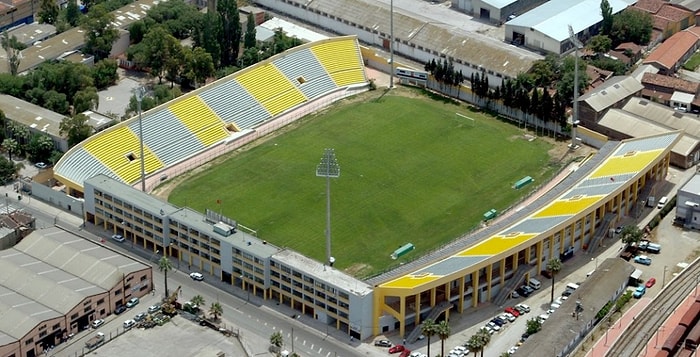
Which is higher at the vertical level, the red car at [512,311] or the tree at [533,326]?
the tree at [533,326]

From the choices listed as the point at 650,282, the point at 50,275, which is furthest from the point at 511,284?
the point at 50,275

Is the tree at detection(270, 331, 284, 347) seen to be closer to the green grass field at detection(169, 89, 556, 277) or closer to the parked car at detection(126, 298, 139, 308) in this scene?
the green grass field at detection(169, 89, 556, 277)

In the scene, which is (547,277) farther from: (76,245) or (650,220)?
(76,245)

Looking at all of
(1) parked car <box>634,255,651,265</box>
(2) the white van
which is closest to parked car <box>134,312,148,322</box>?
(1) parked car <box>634,255,651,265</box>

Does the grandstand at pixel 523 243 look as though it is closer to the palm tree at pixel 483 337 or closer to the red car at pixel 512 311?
the red car at pixel 512 311

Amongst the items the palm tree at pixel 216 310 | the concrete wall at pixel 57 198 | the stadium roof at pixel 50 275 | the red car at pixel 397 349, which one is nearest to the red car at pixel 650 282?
the red car at pixel 397 349
